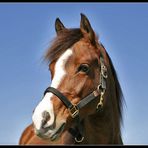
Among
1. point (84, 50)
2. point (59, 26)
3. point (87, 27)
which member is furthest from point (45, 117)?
point (59, 26)

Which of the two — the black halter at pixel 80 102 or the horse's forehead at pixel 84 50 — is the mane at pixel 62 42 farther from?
the black halter at pixel 80 102

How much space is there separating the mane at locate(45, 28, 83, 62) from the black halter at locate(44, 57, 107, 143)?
0.51 m

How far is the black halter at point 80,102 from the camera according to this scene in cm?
547

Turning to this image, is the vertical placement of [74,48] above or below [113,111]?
above

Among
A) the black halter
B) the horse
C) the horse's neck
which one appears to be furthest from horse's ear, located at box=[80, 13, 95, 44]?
the horse's neck

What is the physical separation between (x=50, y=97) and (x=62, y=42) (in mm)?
1003

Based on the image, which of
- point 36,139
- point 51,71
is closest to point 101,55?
point 51,71

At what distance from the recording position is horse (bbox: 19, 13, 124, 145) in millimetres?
5332

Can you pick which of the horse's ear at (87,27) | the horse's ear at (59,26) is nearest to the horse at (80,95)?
the horse's ear at (87,27)

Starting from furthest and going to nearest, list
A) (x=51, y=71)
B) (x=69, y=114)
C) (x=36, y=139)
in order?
(x=36, y=139), (x=51, y=71), (x=69, y=114)

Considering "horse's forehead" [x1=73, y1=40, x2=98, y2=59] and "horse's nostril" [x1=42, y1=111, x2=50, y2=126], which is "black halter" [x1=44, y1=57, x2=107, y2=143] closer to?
"horse's forehead" [x1=73, y1=40, x2=98, y2=59]

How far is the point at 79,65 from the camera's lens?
5.79m

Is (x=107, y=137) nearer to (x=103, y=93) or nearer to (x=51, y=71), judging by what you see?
(x=103, y=93)

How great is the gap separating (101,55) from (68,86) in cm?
89
